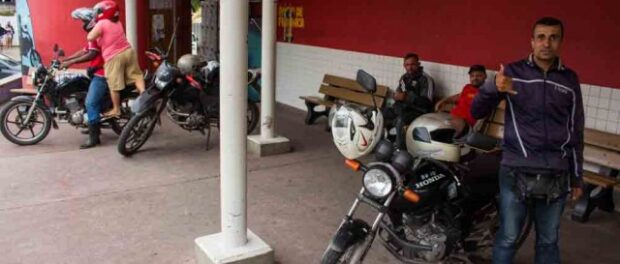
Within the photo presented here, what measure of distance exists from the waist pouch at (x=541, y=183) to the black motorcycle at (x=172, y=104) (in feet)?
13.2

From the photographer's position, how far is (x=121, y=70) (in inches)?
251

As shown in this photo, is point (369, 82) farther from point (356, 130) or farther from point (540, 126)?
point (540, 126)

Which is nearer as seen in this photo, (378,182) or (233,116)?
(378,182)

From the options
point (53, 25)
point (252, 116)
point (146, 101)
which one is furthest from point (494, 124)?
point (53, 25)

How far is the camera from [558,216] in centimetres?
310

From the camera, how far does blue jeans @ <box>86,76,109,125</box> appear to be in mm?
6305

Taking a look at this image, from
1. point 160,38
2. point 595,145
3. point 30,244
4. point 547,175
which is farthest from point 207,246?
point 160,38

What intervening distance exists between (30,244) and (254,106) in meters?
3.61

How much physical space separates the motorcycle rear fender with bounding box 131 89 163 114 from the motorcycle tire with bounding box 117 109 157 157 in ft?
0.22

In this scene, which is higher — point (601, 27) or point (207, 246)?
point (601, 27)

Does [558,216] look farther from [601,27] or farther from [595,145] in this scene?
[601,27]

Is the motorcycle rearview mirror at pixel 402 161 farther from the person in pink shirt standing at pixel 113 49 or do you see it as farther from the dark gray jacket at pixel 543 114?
the person in pink shirt standing at pixel 113 49

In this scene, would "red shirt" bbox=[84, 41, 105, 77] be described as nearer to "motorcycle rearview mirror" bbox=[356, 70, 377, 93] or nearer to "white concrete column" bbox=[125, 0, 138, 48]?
"white concrete column" bbox=[125, 0, 138, 48]

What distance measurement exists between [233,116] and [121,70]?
3402mm
